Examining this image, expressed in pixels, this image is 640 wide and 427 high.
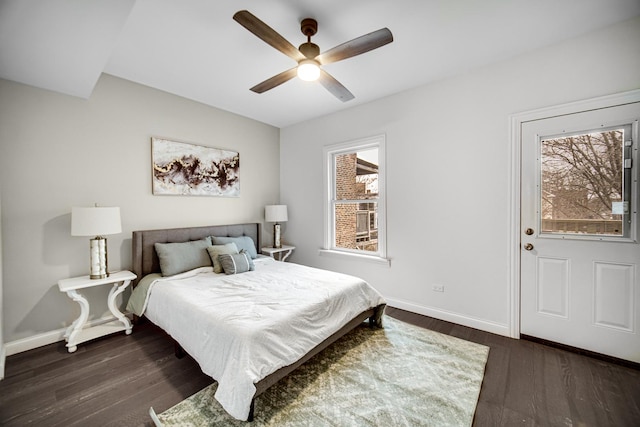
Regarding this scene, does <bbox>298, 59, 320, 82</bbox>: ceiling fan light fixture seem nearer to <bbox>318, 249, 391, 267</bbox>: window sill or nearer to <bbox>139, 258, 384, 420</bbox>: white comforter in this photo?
<bbox>139, 258, 384, 420</bbox>: white comforter

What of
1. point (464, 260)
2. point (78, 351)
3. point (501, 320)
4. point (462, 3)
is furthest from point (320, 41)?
point (78, 351)

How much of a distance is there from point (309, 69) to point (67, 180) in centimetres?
261

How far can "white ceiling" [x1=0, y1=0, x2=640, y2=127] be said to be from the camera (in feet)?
5.77

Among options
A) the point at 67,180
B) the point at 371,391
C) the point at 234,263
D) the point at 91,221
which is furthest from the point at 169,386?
the point at 67,180

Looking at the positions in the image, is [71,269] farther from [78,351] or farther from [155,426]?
[155,426]

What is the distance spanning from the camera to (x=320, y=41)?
7.42 ft

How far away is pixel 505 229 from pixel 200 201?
365cm

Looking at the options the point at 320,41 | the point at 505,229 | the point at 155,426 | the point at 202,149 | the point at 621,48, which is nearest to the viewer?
the point at 155,426

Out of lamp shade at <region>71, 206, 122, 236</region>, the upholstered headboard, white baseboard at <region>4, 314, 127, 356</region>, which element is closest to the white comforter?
the upholstered headboard

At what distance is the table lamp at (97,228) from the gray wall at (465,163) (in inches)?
114

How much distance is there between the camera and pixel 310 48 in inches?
79.2

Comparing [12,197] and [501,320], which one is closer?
[12,197]

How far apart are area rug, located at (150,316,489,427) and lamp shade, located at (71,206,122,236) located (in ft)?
5.43

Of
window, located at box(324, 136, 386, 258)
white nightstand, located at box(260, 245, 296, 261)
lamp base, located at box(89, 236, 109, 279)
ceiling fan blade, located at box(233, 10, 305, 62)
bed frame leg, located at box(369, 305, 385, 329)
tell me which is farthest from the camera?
white nightstand, located at box(260, 245, 296, 261)
